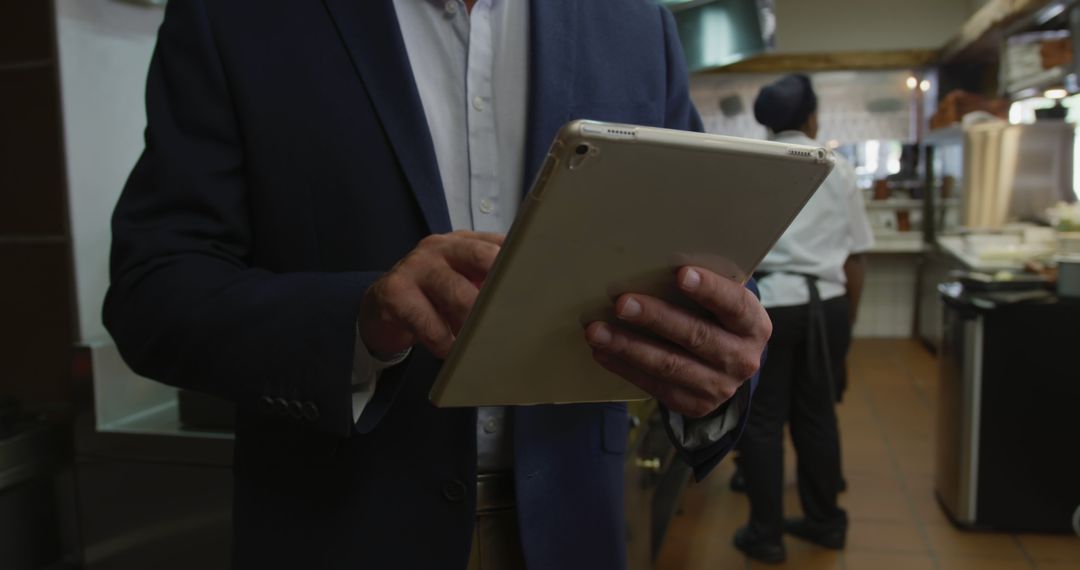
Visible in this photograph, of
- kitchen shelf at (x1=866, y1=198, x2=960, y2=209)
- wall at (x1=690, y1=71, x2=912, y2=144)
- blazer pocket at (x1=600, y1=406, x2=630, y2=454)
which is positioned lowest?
blazer pocket at (x1=600, y1=406, x2=630, y2=454)

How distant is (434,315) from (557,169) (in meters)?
0.22

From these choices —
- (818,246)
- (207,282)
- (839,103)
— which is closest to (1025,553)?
(818,246)

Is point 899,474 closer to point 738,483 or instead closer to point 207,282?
point 738,483

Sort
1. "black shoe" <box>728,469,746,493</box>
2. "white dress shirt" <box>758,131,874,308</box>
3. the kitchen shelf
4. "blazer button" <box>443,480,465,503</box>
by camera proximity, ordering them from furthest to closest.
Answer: the kitchen shelf → "black shoe" <box>728,469,746,493</box> → "white dress shirt" <box>758,131,874,308</box> → "blazer button" <box>443,480,465,503</box>

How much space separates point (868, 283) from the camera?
7.75 metres

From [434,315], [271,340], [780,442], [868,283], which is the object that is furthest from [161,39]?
[868,283]

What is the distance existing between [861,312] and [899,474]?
3979 millimetres

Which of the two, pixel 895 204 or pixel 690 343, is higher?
pixel 690 343

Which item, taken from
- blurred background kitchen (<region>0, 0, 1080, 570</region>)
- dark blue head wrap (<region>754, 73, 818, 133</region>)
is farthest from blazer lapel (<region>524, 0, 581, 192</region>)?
dark blue head wrap (<region>754, 73, 818, 133</region>)

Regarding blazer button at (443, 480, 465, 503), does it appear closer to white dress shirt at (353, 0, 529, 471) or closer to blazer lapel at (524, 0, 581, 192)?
white dress shirt at (353, 0, 529, 471)

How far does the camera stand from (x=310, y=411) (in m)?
0.80

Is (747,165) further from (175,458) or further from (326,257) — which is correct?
(175,458)

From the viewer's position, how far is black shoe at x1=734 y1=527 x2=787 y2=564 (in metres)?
3.21

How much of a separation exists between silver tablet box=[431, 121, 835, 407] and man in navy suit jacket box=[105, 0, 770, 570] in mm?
139
